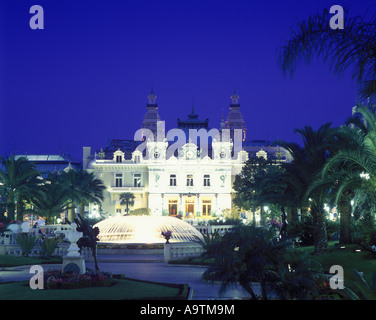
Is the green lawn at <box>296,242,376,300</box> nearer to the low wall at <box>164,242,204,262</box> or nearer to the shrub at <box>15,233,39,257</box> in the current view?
the low wall at <box>164,242,204,262</box>

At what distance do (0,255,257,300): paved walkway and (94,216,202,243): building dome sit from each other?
652 cm

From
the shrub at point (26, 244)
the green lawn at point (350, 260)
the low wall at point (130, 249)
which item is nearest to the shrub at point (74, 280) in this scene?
the green lawn at point (350, 260)

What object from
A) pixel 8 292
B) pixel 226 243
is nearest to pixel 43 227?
pixel 8 292

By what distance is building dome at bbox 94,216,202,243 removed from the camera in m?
34.6

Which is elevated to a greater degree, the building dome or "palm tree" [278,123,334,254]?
"palm tree" [278,123,334,254]

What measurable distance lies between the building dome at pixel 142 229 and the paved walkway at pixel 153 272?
6524 mm

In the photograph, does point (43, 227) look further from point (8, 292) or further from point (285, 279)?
point (285, 279)

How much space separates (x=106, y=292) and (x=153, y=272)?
674cm

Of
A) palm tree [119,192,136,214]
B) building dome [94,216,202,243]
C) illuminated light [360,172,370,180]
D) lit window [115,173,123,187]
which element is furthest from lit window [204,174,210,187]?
illuminated light [360,172,370,180]

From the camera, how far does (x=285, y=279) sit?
487 inches

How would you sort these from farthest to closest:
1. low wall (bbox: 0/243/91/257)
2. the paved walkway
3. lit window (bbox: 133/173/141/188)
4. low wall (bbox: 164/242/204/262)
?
1. lit window (bbox: 133/173/141/188)
2. low wall (bbox: 0/243/91/257)
3. low wall (bbox: 164/242/204/262)
4. the paved walkway

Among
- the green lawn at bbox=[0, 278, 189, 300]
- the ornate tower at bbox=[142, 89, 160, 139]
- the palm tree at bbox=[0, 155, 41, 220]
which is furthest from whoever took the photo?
the ornate tower at bbox=[142, 89, 160, 139]

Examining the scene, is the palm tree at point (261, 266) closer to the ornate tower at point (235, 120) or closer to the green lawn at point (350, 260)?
the green lawn at point (350, 260)
